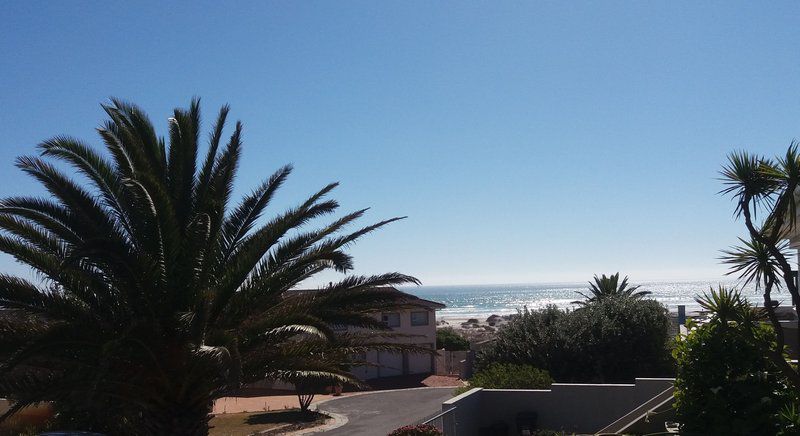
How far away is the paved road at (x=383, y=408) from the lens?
2706 cm

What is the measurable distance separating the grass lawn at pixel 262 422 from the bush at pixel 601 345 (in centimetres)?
871

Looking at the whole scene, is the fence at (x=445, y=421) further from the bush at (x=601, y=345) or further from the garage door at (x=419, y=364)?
the garage door at (x=419, y=364)

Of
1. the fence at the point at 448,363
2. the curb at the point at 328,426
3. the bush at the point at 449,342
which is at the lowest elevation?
the curb at the point at 328,426

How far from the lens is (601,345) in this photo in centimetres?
2588

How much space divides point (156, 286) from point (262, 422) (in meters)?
19.9

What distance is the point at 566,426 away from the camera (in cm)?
1877

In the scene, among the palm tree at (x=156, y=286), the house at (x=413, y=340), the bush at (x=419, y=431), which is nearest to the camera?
the palm tree at (x=156, y=286)

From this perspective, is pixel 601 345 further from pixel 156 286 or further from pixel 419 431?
pixel 156 286

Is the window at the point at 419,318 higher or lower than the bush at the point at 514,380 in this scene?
higher

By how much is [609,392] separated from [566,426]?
140 centimetres

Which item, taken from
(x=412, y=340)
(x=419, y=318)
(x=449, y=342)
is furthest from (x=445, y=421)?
(x=449, y=342)

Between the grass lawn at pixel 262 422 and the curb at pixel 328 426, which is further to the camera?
the grass lawn at pixel 262 422

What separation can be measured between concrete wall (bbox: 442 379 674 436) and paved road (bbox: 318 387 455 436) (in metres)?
7.14

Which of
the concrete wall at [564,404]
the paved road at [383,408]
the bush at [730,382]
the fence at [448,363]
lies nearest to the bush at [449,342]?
the fence at [448,363]
